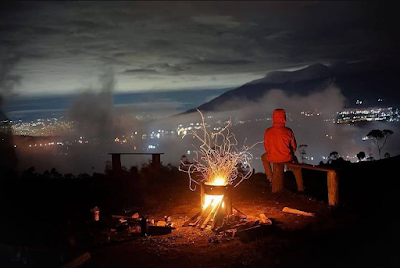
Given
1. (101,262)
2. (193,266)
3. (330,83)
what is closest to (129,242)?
(101,262)

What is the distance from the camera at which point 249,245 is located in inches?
265

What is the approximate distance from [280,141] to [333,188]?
172 centimetres

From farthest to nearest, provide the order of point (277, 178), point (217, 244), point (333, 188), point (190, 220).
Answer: point (277, 178)
point (333, 188)
point (190, 220)
point (217, 244)

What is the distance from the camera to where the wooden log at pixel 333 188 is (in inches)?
358

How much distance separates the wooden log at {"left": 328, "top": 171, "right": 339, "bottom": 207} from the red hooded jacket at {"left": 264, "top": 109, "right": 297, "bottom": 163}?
1284mm

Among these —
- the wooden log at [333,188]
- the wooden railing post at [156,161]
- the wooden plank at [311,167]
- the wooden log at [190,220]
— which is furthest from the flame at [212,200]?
the wooden railing post at [156,161]

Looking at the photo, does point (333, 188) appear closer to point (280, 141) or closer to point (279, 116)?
point (280, 141)

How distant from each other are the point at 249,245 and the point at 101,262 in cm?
244

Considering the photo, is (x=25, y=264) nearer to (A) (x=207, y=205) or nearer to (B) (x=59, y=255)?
(B) (x=59, y=255)

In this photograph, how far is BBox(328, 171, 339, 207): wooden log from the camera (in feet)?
29.8

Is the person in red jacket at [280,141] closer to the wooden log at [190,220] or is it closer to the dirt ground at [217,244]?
the dirt ground at [217,244]

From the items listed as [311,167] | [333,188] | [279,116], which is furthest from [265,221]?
[279,116]

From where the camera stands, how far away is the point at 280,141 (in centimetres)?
1003

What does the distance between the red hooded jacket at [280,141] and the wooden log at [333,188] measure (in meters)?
1.28
